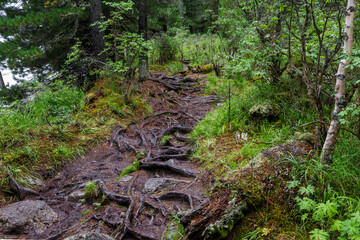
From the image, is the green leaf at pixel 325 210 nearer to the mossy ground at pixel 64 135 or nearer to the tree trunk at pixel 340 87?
the tree trunk at pixel 340 87

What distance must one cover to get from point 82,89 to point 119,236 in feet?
22.1

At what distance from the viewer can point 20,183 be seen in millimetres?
4070

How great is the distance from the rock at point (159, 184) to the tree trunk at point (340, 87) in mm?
2447

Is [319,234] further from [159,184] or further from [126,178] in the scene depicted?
[126,178]

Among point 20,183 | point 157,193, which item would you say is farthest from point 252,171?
point 20,183

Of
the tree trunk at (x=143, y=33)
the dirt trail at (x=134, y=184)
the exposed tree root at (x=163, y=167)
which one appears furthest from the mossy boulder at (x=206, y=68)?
the exposed tree root at (x=163, y=167)

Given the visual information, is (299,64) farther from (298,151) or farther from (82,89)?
(82,89)

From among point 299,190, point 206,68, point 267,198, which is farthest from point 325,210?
point 206,68

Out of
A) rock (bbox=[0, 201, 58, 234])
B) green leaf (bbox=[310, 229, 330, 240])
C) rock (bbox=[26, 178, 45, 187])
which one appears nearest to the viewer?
green leaf (bbox=[310, 229, 330, 240])

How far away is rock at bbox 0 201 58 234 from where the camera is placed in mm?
3096

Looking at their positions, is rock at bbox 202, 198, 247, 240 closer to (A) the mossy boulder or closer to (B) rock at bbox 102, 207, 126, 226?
(B) rock at bbox 102, 207, 126, 226

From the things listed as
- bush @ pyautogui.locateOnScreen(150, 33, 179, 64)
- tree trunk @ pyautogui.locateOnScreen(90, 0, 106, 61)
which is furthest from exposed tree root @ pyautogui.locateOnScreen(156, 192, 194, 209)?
bush @ pyautogui.locateOnScreen(150, 33, 179, 64)

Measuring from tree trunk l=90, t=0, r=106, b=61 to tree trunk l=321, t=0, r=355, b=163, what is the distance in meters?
7.59

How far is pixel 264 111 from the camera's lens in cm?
458
